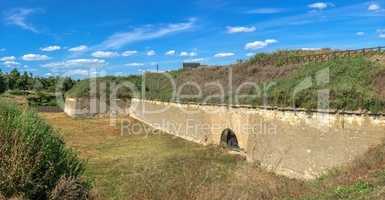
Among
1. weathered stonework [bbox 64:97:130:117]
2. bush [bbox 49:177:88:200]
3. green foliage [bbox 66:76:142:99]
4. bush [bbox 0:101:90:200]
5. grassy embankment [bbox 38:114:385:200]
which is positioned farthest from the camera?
green foliage [bbox 66:76:142:99]

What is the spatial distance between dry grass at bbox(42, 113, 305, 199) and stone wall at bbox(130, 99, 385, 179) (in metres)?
0.88

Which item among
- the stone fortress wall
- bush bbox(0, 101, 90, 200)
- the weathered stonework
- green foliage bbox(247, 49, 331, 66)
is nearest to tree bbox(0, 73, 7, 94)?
the weathered stonework

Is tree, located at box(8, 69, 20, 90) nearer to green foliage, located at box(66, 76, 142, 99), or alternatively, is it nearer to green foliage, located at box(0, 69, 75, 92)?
green foliage, located at box(0, 69, 75, 92)

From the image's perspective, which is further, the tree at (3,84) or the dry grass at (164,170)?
the tree at (3,84)

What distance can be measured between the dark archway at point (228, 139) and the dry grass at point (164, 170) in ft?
2.25

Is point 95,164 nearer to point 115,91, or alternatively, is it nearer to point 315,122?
point 315,122

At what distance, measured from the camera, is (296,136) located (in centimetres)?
1814

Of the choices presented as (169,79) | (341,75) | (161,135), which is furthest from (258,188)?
(169,79)

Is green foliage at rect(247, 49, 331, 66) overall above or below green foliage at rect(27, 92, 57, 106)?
above

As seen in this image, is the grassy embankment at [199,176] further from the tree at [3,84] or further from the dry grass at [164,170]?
the tree at [3,84]

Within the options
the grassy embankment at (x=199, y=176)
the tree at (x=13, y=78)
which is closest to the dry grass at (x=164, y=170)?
the grassy embankment at (x=199, y=176)

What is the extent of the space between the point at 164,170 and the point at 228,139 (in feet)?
42.2

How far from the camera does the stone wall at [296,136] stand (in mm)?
15250

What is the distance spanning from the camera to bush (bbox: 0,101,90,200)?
1020 cm
